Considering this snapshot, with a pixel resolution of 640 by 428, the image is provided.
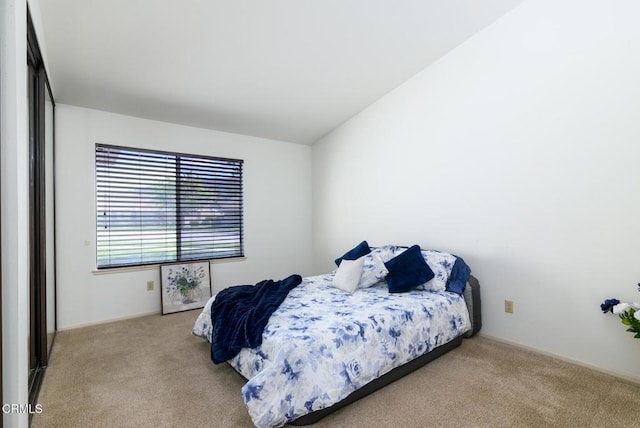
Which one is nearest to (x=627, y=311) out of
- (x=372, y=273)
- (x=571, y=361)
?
(x=571, y=361)

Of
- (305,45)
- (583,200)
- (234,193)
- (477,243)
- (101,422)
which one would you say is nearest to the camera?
(101,422)

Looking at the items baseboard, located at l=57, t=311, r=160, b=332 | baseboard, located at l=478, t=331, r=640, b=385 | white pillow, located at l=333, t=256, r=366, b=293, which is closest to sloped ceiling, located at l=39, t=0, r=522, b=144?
white pillow, located at l=333, t=256, r=366, b=293

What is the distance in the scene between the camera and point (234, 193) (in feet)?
14.6

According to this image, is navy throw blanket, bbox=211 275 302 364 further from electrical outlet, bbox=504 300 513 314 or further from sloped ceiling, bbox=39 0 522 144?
sloped ceiling, bbox=39 0 522 144

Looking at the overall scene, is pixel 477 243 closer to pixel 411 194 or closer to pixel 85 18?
pixel 411 194

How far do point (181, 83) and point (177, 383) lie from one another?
2.73 m

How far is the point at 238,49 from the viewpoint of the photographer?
2.76 m

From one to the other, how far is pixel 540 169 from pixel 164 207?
4051 millimetres

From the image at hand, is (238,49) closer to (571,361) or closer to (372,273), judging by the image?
(372,273)

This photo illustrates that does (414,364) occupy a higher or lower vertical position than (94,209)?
lower

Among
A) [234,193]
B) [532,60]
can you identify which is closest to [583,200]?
[532,60]

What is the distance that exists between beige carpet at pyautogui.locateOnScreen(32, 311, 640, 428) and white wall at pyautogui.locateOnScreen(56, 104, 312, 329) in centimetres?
83

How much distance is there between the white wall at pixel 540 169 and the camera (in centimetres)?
220

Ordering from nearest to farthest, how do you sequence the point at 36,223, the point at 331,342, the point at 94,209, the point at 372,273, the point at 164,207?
the point at 331,342 < the point at 36,223 < the point at 372,273 < the point at 94,209 < the point at 164,207
